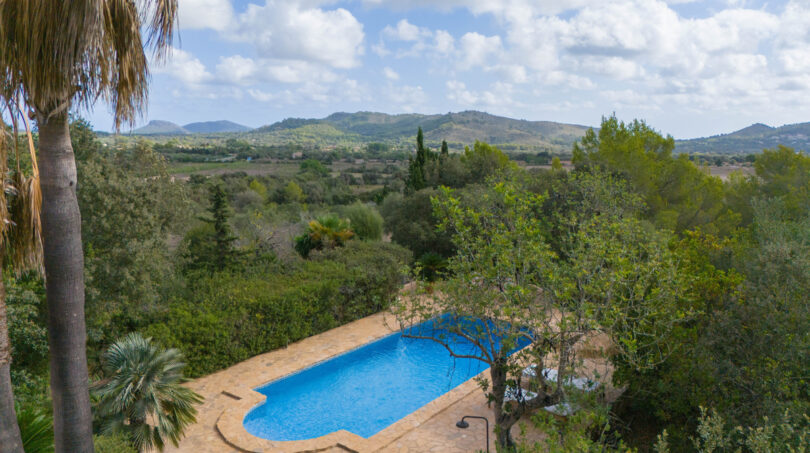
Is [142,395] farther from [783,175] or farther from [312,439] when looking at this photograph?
[783,175]

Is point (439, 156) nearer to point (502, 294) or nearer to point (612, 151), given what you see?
point (612, 151)

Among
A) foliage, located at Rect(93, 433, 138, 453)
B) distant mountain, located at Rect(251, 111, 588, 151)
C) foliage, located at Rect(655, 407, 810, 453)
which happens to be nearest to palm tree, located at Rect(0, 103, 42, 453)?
foliage, located at Rect(93, 433, 138, 453)

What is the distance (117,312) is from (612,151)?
58.9 ft

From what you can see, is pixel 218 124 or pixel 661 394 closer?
pixel 661 394

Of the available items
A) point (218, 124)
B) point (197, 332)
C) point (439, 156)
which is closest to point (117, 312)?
point (197, 332)

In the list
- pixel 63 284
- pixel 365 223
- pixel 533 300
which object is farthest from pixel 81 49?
pixel 365 223

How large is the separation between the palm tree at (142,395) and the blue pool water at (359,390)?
2.28 m

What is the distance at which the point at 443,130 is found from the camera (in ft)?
360

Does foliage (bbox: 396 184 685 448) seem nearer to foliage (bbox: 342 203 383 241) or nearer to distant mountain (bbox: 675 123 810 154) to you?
foliage (bbox: 342 203 383 241)

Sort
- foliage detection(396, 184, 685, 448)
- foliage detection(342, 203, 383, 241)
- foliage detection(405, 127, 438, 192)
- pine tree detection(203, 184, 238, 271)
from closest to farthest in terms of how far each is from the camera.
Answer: foliage detection(396, 184, 685, 448), pine tree detection(203, 184, 238, 271), foliage detection(342, 203, 383, 241), foliage detection(405, 127, 438, 192)

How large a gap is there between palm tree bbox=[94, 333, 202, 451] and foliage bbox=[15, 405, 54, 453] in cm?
147

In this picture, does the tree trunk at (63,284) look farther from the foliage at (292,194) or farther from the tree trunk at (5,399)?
the foliage at (292,194)

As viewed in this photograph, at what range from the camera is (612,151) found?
67.4 ft

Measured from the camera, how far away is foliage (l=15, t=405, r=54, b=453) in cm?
567
